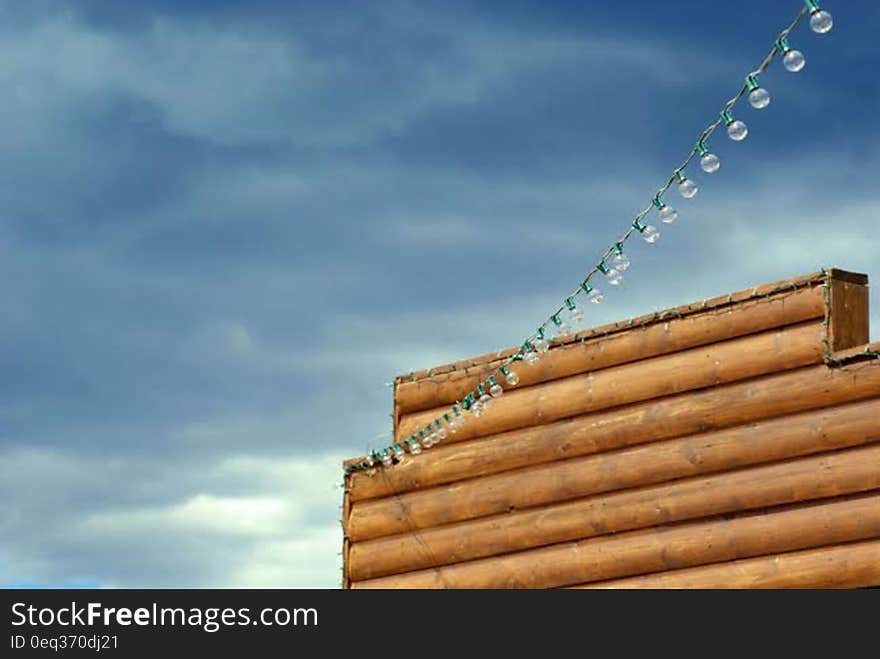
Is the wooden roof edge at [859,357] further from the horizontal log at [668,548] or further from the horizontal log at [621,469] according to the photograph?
the horizontal log at [668,548]

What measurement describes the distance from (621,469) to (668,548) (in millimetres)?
1240

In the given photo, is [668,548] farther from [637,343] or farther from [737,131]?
[737,131]

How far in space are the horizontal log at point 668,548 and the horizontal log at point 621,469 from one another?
25.4 inches

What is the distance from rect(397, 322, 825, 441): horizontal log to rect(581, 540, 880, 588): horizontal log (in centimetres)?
221

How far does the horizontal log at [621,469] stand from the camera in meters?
16.7

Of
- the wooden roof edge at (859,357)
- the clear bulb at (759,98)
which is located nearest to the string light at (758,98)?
the clear bulb at (759,98)

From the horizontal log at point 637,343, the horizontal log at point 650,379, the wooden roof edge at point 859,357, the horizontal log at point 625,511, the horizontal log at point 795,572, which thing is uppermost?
the horizontal log at point 637,343

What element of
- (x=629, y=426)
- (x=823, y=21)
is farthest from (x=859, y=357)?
(x=823, y=21)

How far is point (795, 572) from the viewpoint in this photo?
1664cm

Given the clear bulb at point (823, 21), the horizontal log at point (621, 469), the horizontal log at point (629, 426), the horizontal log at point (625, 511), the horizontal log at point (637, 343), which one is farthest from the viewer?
the horizontal log at point (637, 343)

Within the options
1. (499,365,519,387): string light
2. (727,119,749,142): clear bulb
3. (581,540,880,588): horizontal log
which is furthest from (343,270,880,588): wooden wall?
(727,119,749,142): clear bulb
